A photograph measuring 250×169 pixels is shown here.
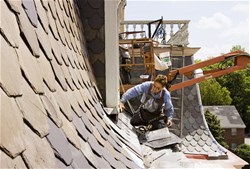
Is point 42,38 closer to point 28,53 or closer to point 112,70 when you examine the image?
point 28,53

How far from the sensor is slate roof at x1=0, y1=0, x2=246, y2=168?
122cm

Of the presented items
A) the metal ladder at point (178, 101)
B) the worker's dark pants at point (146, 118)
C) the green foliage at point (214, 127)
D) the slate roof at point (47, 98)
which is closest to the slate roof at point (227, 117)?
the green foliage at point (214, 127)

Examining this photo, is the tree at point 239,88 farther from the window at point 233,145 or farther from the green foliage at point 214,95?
the window at point 233,145

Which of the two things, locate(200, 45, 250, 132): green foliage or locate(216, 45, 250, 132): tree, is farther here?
locate(216, 45, 250, 132): tree

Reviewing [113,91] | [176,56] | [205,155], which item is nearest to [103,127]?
[113,91]

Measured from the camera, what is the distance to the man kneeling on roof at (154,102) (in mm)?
5316

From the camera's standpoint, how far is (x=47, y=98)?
1.62 metres

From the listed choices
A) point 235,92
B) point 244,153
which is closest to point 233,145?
point 244,153

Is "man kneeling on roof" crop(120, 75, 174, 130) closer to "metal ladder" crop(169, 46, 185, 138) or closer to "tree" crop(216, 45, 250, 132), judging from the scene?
"metal ladder" crop(169, 46, 185, 138)

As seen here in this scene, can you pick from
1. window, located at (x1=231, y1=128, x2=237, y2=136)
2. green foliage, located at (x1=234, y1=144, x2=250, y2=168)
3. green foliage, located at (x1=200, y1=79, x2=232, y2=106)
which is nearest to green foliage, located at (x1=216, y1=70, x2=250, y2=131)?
green foliage, located at (x1=200, y1=79, x2=232, y2=106)

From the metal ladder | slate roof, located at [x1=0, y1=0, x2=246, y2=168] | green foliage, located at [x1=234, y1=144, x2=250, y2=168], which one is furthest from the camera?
green foliage, located at [x1=234, y1=144, x2=250, y2=168]

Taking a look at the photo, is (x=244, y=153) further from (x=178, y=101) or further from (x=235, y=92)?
(x=178, y=101)

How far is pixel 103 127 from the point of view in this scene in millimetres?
2670

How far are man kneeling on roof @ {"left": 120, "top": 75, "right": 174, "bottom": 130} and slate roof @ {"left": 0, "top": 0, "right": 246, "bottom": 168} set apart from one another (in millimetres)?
2379
